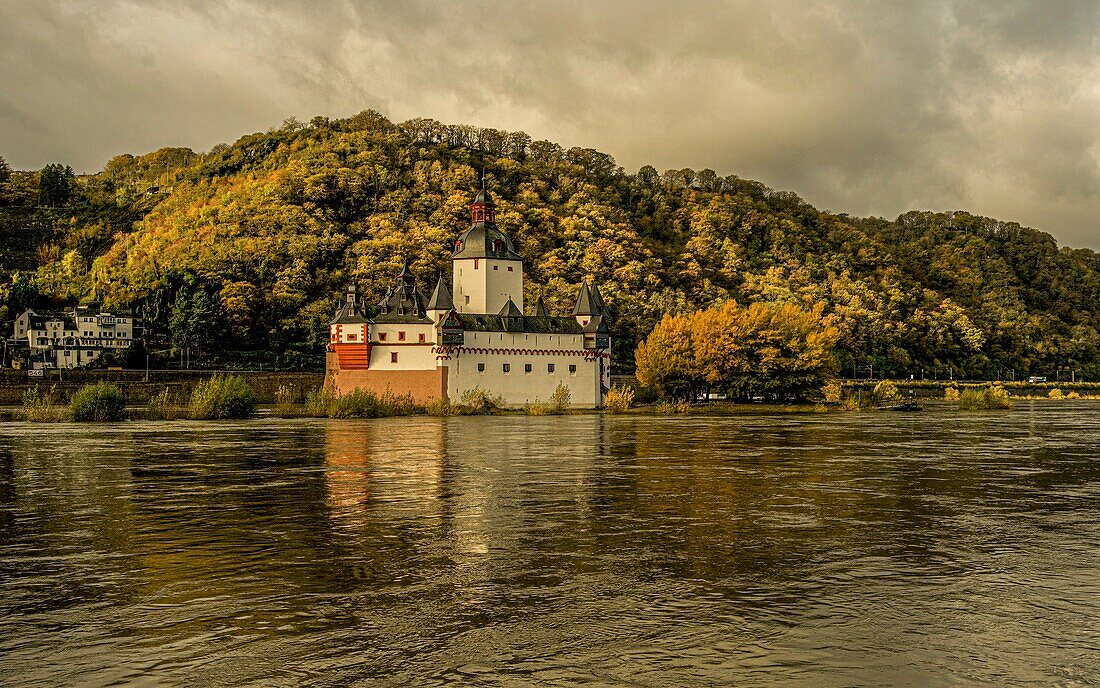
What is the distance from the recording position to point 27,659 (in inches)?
402

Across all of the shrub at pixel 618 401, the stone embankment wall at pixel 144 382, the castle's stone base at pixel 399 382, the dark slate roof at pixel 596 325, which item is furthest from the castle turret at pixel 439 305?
the stone embankment wall at pixel 144 382

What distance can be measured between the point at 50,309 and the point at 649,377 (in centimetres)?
7003

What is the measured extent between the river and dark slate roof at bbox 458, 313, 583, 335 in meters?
46.4

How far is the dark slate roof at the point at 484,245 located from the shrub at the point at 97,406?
38.7 meters

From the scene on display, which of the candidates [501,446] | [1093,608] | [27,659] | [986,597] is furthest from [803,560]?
[501,446]

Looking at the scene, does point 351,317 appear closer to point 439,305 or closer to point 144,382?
point 439,305

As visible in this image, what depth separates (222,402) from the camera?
58.4 metres

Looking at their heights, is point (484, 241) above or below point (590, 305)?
→ above

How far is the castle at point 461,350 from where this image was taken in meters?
75.2

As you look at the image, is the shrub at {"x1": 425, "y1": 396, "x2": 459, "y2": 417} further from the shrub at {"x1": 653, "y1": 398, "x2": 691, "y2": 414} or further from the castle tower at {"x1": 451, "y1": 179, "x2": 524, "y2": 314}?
the castle tower at {"x1": 451, "y1": 179, "x2": 524, "y2": 314}

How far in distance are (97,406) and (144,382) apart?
26.2m

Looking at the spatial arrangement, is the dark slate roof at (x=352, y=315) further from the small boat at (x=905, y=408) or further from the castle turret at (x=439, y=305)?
the small boat at (x=905, y=408)

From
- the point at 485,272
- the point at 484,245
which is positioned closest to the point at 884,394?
the point at 485,272

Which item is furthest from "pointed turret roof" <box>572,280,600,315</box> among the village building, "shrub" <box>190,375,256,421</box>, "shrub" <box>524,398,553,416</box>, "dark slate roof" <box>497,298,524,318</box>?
the village building
